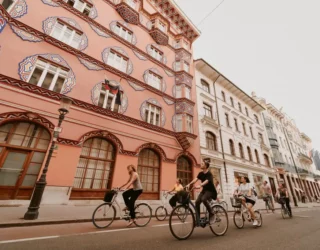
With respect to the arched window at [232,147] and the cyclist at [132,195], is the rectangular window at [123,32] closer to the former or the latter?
the cyclist at [132,195]

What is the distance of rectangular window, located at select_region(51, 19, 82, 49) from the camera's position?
10.0m

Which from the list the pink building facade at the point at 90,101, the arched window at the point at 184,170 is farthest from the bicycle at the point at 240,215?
the arched window at the point at 184,170

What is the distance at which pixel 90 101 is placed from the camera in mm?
9875

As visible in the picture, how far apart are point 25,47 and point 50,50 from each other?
1.16 metres

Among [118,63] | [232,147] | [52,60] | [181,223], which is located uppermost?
[118,63]

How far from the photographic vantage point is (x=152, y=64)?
48.8 feet

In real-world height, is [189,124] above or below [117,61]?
below

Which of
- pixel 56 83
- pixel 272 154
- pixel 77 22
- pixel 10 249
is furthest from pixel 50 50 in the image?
pixel 272 154

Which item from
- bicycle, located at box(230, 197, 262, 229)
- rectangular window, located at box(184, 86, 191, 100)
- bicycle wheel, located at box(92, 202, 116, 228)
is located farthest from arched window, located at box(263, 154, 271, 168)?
bicycle wheel, located at box(92, 202, 116, 228)

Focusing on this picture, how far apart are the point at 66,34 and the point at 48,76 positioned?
3559 mm

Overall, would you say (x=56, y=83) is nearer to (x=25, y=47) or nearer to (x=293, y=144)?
(x=25, y=47)

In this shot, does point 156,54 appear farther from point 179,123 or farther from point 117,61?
point 179,123

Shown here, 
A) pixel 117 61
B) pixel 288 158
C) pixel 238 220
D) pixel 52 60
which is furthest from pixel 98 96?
pixel 288 158

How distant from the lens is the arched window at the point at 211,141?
53.6 feet
